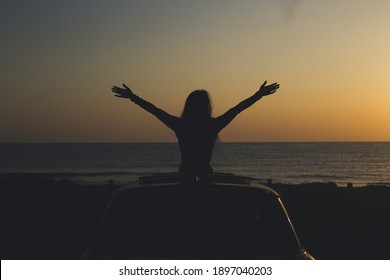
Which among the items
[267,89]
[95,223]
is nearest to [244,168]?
[267,89]

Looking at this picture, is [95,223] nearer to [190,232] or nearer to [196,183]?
[190,232]

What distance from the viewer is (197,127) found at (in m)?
6.61

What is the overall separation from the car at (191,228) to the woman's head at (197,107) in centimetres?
233

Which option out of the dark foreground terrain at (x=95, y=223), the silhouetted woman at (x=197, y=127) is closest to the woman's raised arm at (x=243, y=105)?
the silhouetted woman at (x=197, y=127)

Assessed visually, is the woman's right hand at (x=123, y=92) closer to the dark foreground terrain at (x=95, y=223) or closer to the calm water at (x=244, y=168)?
the dark foreground terrain at (x=95, y=223)

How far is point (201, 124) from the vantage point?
6609 millimetres

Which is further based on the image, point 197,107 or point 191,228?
point 197,107

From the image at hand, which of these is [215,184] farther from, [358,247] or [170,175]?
[358,247]

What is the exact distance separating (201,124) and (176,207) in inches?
101

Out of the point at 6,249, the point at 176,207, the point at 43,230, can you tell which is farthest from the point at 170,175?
the point at 43,230

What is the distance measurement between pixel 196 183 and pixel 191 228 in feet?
1.18

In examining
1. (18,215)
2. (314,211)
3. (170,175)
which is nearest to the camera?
(170,175)

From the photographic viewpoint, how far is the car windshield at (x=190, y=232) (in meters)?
3.96

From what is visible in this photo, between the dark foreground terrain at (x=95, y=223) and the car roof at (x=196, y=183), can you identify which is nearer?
the car roof at (x=196, y=183)
